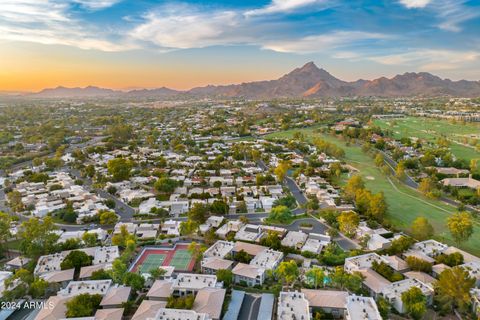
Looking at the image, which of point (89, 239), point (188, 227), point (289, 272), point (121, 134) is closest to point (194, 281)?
point (289, 272)

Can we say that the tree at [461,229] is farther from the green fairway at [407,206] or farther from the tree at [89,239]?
the tree at [89,239]

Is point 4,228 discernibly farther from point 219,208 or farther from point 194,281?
point 219,208

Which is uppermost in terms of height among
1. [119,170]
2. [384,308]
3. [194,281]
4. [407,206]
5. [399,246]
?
[119,170]

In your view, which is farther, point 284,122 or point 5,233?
point 284,122

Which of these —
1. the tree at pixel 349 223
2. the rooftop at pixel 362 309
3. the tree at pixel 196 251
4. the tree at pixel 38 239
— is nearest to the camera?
the rooftop at pixel 362 309

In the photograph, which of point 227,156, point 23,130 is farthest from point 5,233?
point 23,130

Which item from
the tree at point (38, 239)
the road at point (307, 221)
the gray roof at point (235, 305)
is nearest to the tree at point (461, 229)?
the road at point (307, 221)

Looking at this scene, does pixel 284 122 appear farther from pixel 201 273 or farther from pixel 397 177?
pixel 201 273
